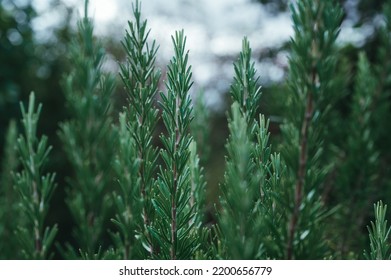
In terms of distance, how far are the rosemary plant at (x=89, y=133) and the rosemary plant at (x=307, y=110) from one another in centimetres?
25

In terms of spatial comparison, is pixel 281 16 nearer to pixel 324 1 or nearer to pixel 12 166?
pixel 12 166

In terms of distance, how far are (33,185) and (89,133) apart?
0.17 meters

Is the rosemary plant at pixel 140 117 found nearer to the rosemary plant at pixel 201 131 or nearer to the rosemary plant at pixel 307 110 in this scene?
the rosemary plant at pixel 307 110

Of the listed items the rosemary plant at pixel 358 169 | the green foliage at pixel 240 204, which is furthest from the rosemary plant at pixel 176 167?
the rosemary plant at pixel 358 169

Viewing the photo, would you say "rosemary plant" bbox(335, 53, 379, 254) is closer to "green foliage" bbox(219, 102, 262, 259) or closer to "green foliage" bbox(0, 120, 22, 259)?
"green foliage" bbox(219, 102, 262, 259)

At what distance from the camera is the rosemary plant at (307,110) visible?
502 millimetres

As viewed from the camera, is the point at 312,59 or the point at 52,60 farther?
the point at 52,60

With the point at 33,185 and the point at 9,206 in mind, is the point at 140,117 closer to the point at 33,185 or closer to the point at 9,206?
the point at 33,185

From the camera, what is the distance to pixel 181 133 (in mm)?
634

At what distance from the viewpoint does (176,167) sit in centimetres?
63

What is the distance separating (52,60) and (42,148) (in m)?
4.57

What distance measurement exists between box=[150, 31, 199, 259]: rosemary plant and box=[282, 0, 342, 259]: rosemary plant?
0.16 m

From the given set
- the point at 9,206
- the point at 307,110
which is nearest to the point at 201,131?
the point at 307,110
